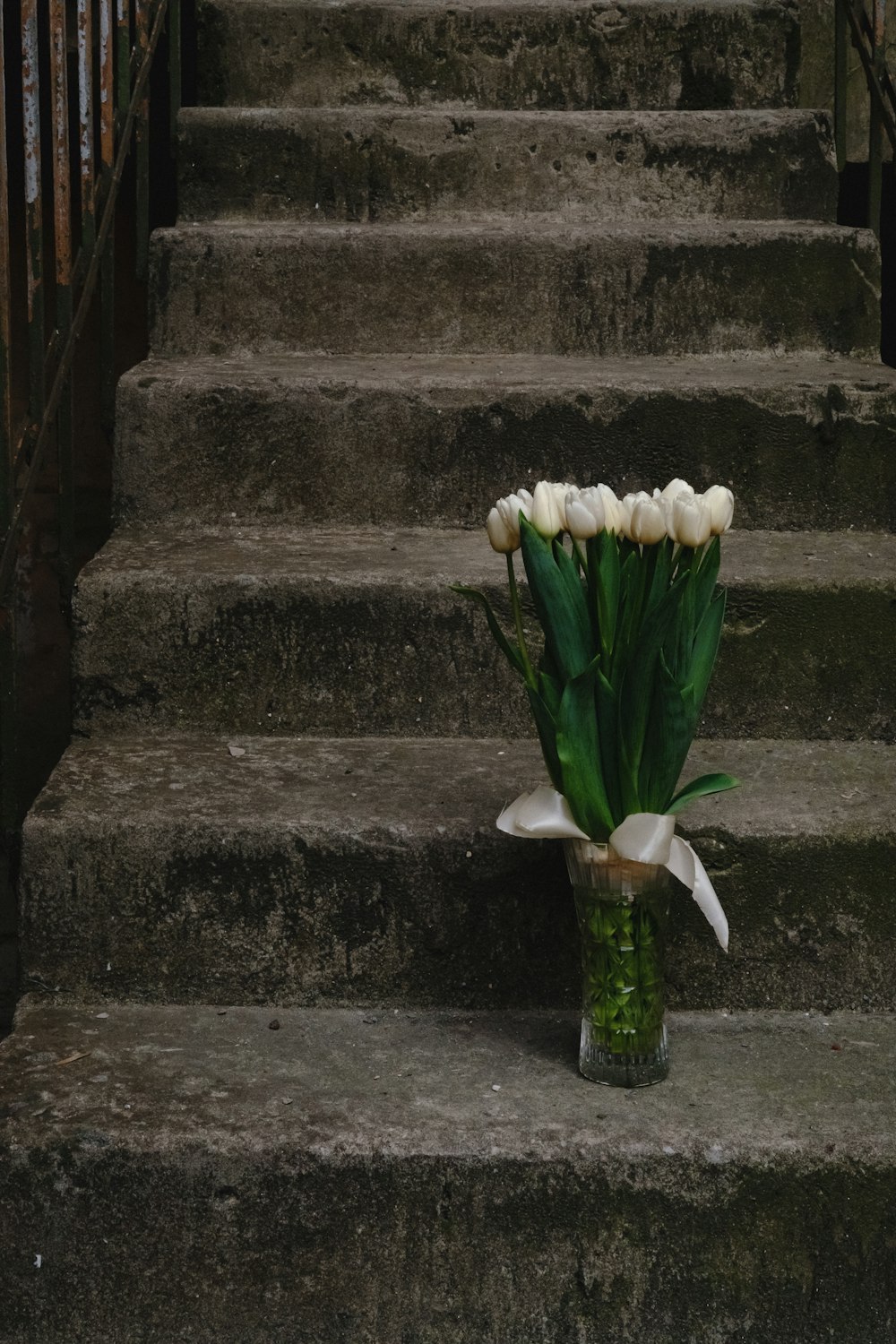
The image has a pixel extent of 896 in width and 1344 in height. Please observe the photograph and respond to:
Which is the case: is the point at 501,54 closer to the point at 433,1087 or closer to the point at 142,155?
the point at 142,155

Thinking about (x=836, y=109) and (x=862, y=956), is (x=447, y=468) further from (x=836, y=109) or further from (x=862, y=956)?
(x=836, y=109)

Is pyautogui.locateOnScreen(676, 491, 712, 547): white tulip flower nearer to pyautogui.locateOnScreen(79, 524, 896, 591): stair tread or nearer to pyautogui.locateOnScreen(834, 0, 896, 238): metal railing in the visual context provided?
pyautogui.locateOnScreen(79, 524, 896, 591): stair tread

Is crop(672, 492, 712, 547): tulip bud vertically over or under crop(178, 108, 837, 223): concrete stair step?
under

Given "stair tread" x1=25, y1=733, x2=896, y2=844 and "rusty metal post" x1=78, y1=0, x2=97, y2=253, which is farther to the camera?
"rusty metal post" x1=78, y1=0, x2=97, y2=253

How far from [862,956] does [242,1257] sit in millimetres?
845

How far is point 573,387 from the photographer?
245 cm

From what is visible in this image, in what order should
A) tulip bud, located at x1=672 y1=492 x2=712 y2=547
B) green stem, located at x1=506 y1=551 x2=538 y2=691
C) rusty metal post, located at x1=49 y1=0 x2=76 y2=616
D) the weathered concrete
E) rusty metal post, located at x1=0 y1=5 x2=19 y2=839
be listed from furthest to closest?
rusty metal post, located at x1=49 y1=0 x2=76 y2=616, rusty metal post, located at x1=0 y1=5 x2=19 y2=839, the weathered concrete, green stem, located at x1=506 y1=551 x2=538 y2=691, tulip bud, located at x1=672 y1=492 x2=712 y2=547

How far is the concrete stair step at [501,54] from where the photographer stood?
3.13m

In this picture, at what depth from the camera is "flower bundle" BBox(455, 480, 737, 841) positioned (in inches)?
62.8

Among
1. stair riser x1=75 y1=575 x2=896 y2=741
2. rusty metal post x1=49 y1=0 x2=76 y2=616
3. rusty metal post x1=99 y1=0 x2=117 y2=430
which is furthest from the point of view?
rusty metal post x1=99 y1=0 x2=117 y2=430

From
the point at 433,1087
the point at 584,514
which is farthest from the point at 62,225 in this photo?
the point at 433,1087

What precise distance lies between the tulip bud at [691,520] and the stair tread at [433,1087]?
619 millimetres

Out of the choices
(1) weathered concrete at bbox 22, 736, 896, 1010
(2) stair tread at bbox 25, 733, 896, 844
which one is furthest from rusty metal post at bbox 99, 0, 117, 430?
(1) weathered concrete at bbox 22, 736, 896, 1010

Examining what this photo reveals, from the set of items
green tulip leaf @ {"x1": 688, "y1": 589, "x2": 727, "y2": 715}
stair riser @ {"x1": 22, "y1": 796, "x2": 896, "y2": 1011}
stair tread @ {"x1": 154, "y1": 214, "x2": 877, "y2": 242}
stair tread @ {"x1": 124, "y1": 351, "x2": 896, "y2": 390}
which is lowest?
stair riser @ {"x1": 22, "y1": 796, "x2": 896, "y2": 1011}
